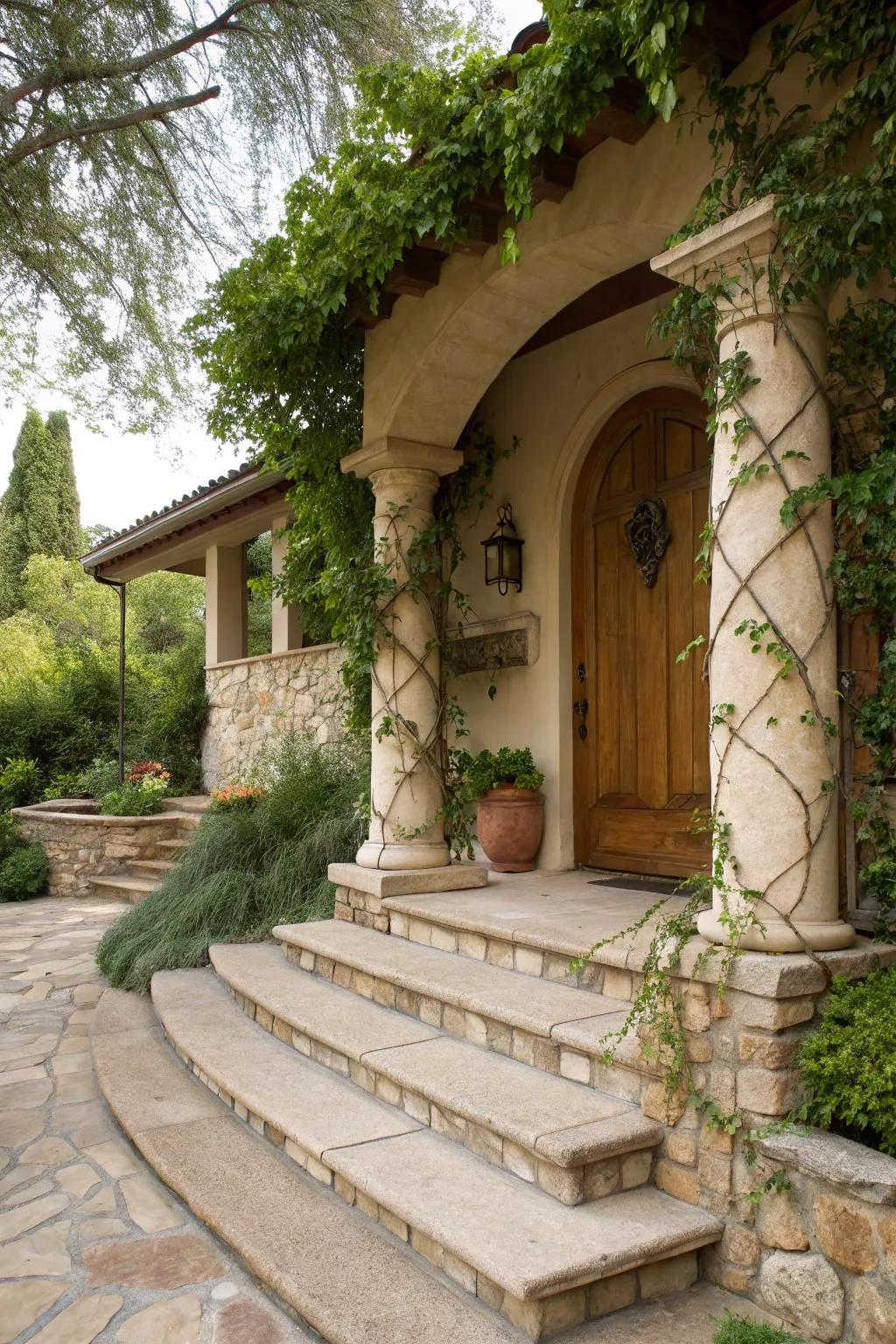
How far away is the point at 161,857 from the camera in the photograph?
8641mm

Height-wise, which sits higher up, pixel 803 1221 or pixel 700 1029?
pixel 700 1029

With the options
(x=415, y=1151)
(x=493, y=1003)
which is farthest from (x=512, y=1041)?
(x=415, y=1151)

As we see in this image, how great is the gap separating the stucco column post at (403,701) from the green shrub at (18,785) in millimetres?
7236

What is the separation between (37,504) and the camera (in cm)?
2297

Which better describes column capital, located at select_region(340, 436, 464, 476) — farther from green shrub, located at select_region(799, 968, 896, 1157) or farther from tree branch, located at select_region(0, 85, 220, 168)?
tree branch, located at select_region(0, 85, 220, 168)

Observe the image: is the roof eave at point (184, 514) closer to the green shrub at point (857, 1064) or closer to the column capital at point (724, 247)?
the column capital at point (724, 247)

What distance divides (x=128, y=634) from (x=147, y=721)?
35.8 ft

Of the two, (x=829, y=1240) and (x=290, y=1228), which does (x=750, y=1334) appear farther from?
(x=290, y=1228)

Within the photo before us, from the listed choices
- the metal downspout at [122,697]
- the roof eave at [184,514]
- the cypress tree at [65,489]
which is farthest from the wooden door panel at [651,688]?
the cypress tree at [65,489]

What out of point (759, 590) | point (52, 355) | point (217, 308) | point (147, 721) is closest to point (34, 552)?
point (147, 721)

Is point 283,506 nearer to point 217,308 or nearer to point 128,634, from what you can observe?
point 217,308

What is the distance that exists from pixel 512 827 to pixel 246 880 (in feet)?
5.39

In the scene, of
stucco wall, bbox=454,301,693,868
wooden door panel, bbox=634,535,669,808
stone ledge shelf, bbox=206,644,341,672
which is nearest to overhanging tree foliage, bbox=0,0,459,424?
stone ledge shelf, bbox=206,644,341,672

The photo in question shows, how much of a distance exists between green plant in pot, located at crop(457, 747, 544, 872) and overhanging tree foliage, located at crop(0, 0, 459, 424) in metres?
5.20
